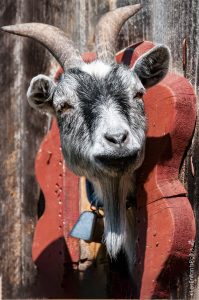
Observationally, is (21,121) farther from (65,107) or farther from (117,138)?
(117,138)

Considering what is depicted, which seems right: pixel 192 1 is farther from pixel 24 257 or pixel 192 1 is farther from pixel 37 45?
pixel 24 257

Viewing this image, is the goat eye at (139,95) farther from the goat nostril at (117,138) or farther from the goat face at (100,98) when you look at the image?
the goat nostril at (117,138)

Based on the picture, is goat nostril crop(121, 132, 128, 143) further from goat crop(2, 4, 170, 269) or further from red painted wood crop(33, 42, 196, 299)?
red painted wood crop(33, 42, 196, 299)

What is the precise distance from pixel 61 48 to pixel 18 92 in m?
1.30

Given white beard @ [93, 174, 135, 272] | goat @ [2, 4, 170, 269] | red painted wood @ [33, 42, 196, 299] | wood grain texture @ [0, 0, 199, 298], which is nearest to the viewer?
goat @ [2, 4, 170, 269]

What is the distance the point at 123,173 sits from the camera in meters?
4.56

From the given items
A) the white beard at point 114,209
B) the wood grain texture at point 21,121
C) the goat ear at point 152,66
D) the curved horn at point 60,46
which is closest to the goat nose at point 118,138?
the white beard at point 114,209

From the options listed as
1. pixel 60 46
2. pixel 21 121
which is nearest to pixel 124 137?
pixel 60 46

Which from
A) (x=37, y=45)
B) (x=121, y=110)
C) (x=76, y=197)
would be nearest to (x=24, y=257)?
(x=76, y=197)

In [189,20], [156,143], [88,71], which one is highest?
[189,20]

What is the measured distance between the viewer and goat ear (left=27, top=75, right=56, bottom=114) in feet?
16.2

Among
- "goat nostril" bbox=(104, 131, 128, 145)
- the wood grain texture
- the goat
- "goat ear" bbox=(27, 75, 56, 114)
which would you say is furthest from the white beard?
the wood grain texture

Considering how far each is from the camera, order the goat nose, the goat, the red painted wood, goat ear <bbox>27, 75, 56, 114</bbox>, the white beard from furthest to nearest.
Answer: goat ear <bbox>27, 75, 56, 114</bbox>
the white beard
the red painted wood
the goat
the goat nose

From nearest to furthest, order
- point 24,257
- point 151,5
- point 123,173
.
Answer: point 123,173 → point 151,5 → point 24,257
